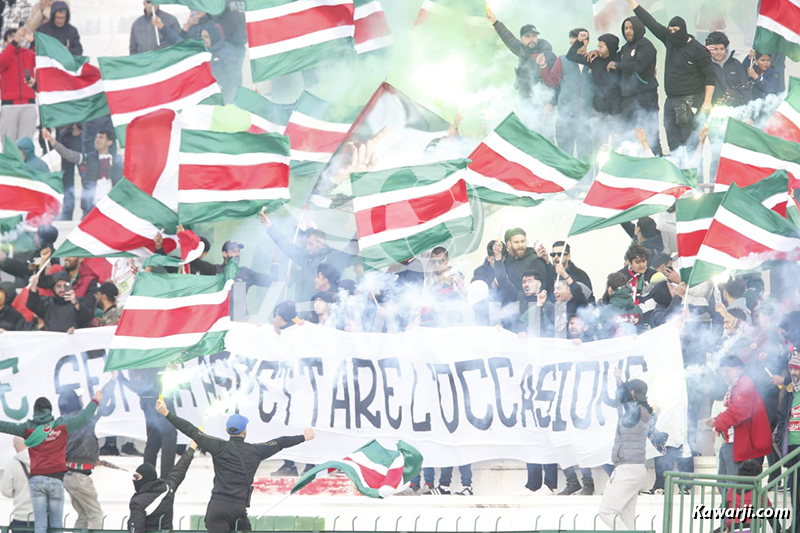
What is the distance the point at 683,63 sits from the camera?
1630cm

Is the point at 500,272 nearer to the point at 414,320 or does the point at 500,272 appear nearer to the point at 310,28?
the point at 414,320

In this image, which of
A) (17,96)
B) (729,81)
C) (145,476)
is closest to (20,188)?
(17,96)

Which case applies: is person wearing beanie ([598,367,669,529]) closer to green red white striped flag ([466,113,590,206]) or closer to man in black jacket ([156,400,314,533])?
man in black jacket ([156,400,314,533])

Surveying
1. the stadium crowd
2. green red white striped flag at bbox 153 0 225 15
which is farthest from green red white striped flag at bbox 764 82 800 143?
green red white striped flag at bbox 153 0 225 15

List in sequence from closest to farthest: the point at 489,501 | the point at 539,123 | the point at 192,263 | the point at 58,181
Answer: the point at 489,501 < the point at 192,263 < the point at 58,181 < the point at 539,123

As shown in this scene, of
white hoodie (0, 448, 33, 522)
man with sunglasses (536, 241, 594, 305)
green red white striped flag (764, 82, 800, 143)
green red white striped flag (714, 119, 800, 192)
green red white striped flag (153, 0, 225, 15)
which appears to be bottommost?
white hoodie (0, 448, 33, 522)

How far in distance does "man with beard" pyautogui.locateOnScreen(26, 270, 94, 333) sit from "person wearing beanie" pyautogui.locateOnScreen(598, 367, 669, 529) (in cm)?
547

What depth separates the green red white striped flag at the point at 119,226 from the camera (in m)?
13.5

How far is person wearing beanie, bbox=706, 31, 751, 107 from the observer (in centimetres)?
1627

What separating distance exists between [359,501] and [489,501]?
3.95 feet

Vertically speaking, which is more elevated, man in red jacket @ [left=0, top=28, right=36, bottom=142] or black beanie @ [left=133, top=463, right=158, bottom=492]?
man in red jacket @ [left=0, top=28, right=36, bottom=142]

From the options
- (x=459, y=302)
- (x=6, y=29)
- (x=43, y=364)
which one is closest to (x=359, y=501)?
(x=459, y=302)

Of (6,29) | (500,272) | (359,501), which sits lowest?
(359,501)

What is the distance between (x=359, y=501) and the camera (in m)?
13.2
